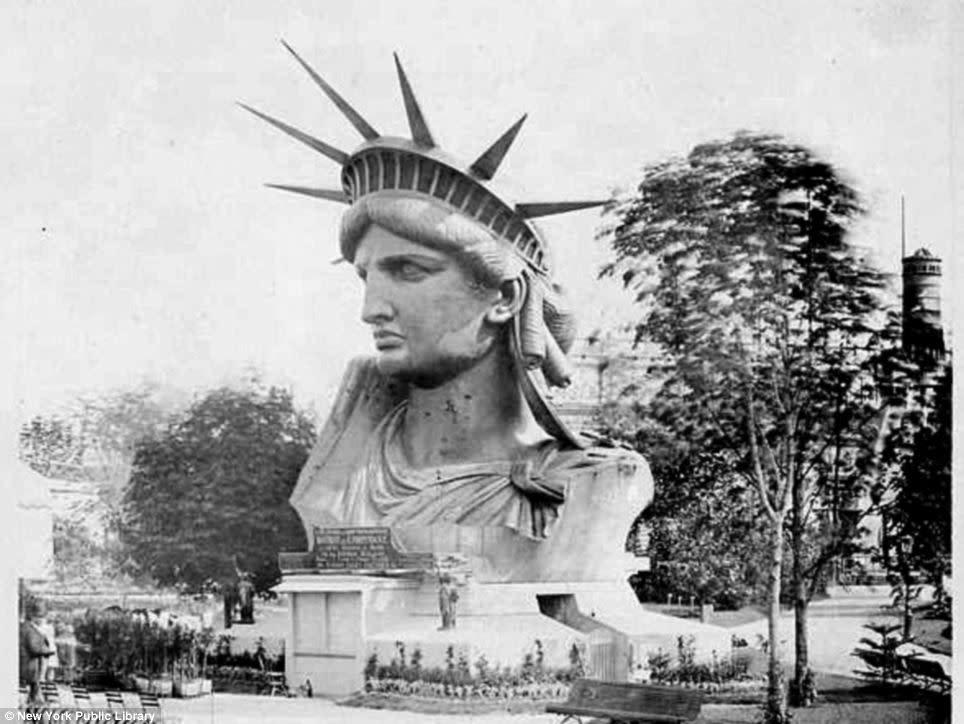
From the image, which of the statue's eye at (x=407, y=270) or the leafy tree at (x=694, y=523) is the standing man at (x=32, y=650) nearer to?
the statue's eye at (x=407, y=270)

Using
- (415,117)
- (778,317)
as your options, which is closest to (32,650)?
(415,117)

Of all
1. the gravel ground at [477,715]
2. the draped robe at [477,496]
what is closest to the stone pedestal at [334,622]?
the gravel ground at [477,715]

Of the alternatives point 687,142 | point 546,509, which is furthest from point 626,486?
point 687,142
